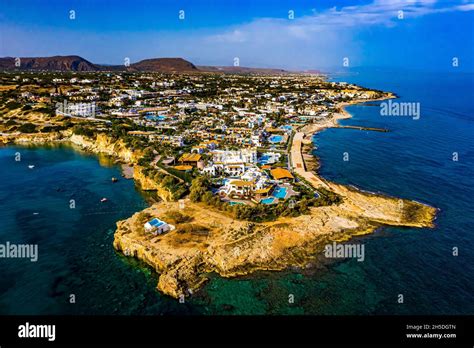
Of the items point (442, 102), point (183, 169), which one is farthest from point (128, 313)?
point (442, 102)

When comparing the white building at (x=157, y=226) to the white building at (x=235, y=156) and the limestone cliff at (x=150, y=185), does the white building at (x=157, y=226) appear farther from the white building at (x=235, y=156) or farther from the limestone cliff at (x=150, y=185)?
the white building at (x=235, y=156)

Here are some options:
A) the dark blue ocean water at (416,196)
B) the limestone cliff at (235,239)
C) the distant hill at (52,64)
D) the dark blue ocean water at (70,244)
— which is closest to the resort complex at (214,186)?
the limestone cliff at (235,239)

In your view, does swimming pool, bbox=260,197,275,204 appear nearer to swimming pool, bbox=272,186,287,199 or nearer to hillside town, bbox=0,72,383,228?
hillside town, bbox=0,72,383,228

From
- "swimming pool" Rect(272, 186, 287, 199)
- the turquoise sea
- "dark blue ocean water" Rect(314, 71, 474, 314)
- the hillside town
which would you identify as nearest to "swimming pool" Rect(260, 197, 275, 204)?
the hillside town

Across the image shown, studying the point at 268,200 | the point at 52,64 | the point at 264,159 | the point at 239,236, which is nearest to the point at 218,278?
the point at 239,236

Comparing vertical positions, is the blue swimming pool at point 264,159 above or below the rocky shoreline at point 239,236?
above
